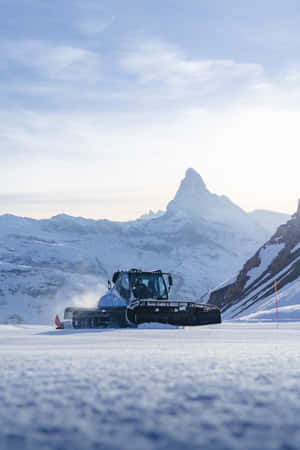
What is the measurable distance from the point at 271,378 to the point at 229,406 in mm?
1126

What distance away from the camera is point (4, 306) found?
168 meters

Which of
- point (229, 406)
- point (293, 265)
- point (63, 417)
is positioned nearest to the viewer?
point (63, 417)

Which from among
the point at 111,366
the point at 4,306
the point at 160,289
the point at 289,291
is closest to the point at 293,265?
the point at 289,291

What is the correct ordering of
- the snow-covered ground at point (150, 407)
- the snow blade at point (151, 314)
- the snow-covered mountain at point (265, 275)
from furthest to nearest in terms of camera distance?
the snow-covered mountain at point (265, 275), the snow blade at point (151, 314), the snow-covered ground at point (150, 407)

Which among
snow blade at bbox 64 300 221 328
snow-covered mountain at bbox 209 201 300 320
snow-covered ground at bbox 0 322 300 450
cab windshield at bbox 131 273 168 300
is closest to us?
snow-covered ground at bbox 0 322 300 450

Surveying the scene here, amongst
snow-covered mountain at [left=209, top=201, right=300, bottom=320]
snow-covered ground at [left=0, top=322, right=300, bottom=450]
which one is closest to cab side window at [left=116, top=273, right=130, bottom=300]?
snow-covered ground at [left=0, top=322, right=300, bottom=450]

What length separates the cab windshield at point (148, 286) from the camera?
22500 mm

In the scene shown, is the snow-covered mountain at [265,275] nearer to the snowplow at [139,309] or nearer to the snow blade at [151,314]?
the snowplow at [139,309]

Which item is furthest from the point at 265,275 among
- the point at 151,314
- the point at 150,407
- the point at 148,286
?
the point at 150,407

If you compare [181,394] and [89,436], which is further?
[181,394]

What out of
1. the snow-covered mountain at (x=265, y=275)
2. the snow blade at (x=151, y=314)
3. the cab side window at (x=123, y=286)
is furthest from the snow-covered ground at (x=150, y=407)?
the snow-covered mountain at (x=265, y=275)

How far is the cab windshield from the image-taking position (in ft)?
73.8

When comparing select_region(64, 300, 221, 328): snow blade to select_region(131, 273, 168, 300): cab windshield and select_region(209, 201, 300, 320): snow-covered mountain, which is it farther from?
select_region(209, 201, 300, 320): snow-covered mountain

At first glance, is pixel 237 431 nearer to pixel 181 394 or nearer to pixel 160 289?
pixel 181 394
